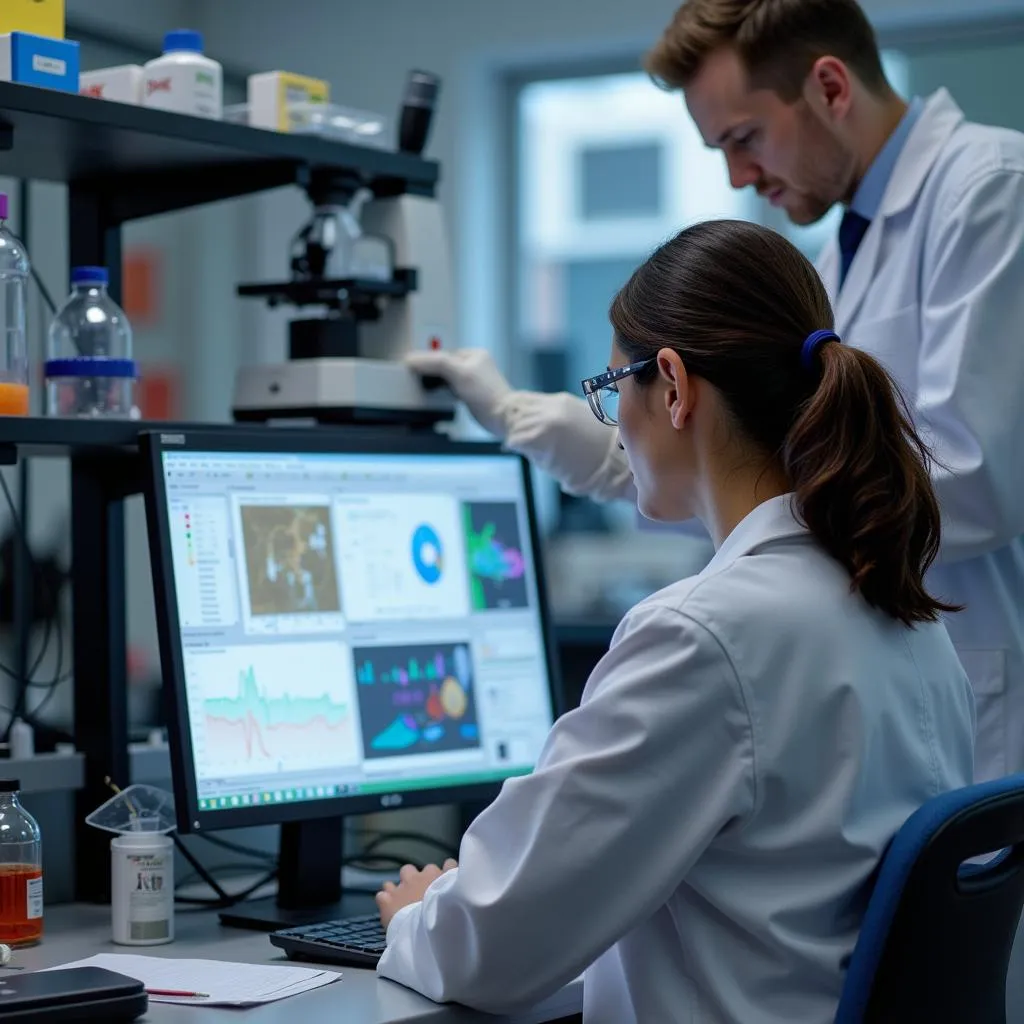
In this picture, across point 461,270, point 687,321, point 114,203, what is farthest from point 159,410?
point 687,321

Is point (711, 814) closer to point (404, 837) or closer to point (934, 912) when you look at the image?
point (934, 912)

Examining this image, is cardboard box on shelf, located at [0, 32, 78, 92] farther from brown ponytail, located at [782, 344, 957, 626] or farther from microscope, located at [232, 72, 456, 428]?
brown ponytail, located at [782, 344, 957, 626]

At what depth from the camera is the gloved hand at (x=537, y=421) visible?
1826 millimetres

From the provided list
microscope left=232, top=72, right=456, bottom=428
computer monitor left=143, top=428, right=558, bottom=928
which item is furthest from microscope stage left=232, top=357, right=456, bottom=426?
computer monitor left=143, top=428, right=558, bottom=928

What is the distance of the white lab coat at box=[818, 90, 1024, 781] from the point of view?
5.14 ft

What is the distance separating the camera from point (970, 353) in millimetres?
1572

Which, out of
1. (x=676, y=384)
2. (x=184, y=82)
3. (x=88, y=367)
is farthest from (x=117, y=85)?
(x=676, y=384)

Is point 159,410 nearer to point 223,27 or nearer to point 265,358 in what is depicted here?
point 265,358

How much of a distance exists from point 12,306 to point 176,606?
39 cm

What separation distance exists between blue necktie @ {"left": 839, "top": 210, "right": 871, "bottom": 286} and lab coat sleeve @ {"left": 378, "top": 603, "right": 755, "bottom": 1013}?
88 cm

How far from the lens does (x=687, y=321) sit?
1.16 m

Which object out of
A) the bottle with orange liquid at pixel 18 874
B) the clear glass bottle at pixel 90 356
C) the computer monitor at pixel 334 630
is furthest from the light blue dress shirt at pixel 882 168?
the bottle with orange liquid at pixel 18 874

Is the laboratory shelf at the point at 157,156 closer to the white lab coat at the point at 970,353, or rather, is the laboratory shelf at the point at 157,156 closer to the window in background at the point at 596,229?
the white lab coat at the point at 970,353

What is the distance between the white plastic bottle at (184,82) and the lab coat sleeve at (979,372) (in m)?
0.79
